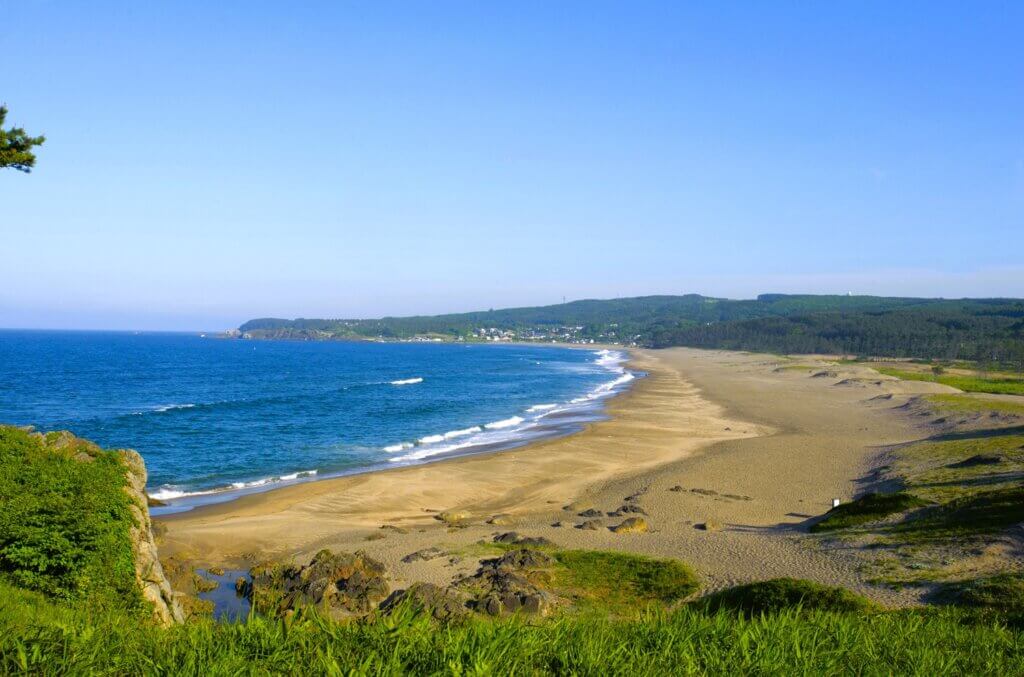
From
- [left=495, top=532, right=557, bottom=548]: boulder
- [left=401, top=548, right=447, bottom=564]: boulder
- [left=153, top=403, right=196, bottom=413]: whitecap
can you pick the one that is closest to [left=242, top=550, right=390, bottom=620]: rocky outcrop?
[left=401, top=548, right=447, bottom=564]: boulder

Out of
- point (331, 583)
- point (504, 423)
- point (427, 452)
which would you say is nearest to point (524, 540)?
point (331, 583)

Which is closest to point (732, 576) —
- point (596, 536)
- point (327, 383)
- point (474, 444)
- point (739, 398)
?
point (596, 536)

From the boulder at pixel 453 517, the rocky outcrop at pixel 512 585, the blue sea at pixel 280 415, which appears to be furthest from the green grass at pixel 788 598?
the blue sea at pixel 280 415

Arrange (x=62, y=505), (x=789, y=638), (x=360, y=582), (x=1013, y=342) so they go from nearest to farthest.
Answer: (x=789, y=638) < (x=62, y=505) < (x=360, y=582) < (x=1013, y=342)

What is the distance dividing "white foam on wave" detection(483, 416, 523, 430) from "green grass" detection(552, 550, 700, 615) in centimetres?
3027

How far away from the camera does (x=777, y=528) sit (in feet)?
76.5

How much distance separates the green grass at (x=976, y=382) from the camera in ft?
218

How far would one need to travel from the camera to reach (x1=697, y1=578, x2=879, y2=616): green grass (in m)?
13.5

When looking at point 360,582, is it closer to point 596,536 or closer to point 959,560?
point 596,536

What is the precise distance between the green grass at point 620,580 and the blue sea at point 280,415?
661 inches

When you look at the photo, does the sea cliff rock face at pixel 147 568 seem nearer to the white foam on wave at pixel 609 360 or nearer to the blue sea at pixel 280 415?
the blue sea at pixel 280 415

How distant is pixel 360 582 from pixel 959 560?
1430 centimetres

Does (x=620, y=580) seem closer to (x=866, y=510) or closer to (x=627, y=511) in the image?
(x=627, y=511)

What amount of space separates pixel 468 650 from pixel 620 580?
13.3m
